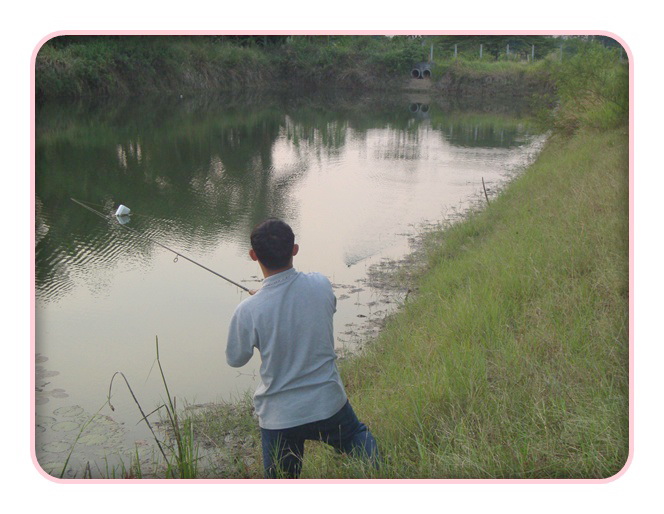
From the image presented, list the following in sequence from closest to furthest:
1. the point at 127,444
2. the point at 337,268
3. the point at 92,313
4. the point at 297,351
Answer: the point at 297,351
the point at 127,444
the point at 92,313
the point at 337,268

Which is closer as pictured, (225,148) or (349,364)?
(349,364)

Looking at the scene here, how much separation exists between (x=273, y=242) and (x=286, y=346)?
0.34 meters

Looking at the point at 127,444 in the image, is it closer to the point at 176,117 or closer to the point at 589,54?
the point at 589,54

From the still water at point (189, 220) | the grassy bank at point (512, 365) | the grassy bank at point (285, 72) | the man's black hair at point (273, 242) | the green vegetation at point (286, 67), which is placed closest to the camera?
the man's black hair at point (273, 242)

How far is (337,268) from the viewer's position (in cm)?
672

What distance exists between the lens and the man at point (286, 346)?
225cm

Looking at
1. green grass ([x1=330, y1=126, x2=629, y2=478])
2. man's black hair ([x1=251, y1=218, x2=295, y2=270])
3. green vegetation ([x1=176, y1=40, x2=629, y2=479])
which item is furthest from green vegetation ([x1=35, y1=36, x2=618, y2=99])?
man's black hair ([x1=251, y1=218, x2=295, y2=270])

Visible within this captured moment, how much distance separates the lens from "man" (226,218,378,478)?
2.25 metres

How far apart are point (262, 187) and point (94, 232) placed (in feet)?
10.3

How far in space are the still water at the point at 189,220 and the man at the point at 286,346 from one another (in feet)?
3.09

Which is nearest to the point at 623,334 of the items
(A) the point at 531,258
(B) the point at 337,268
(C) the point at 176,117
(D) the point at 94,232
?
(A) the point at 531,258

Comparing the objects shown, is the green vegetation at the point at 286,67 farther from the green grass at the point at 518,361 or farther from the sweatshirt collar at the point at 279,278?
the sweatshirt collar at the point at 279,278

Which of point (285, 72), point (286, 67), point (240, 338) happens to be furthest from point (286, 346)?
point (285, 72)

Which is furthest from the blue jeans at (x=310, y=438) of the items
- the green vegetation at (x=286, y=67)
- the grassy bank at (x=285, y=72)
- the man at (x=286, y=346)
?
the grassy bank at (x=285, y=72)
